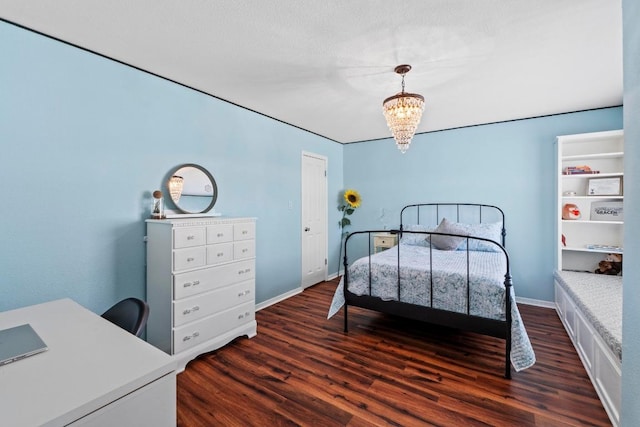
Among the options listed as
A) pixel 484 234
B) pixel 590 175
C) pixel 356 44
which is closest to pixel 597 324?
pixel 484 234

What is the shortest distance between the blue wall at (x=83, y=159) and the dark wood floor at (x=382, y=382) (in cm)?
114

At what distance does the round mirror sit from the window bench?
330cm

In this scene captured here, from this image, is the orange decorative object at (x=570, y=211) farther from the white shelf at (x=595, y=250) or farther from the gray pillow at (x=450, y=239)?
the gray pillow at (x=450, y=239)

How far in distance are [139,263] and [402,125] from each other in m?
2.51

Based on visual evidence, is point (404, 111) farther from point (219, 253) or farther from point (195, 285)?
point (195, 285)

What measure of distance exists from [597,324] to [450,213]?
248 centimetres

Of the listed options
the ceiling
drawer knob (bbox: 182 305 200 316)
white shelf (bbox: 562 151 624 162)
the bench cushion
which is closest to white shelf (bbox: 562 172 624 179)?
white shelf (bbox: 562 151 624 162)

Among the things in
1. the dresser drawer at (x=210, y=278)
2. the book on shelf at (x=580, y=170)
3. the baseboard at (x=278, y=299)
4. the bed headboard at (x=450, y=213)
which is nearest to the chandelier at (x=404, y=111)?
the dresser drawer at (x=210, y=278)

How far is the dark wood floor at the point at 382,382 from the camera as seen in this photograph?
1.76 m

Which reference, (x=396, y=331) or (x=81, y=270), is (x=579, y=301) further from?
(x=81, y=270)

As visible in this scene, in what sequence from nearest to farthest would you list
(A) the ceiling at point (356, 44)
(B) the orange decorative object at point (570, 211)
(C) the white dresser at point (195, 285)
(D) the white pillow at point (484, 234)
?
1. (A) the ceiling at point (356, 44)
2. (C) the white dresser at point (195, 285)
3. (B) the orange decorative object at point (570, 211)
4. (D) the white pillow at point (484, 234)

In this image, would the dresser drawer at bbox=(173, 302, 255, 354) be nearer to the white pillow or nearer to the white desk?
the white desk

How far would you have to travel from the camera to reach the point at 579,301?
7.88ft

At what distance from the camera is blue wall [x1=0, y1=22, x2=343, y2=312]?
1828 mm
